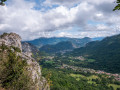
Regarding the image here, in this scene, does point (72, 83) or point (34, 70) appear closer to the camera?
point (34, 70)

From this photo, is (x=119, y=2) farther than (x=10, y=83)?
No

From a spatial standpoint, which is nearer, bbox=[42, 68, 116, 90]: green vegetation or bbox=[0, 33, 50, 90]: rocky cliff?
bbox=[0, 33, 50, 90]: rocky cliff

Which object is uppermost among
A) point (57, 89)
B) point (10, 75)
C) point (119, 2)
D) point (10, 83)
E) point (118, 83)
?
point (119, 2)

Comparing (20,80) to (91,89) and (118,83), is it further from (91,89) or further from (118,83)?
(118,83)

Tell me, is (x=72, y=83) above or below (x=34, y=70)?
below

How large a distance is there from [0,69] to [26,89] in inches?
192

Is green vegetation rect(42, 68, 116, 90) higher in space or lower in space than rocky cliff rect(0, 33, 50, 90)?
lower

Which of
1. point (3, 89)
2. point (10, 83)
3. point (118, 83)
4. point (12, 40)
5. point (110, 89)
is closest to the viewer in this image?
point (3, 89)

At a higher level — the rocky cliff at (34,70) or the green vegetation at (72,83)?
the rocky cliff at (34,70)

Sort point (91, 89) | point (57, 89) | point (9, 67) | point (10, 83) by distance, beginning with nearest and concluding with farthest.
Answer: point (10, 83), point (9, 67), point (57, 89), point (91, 89)

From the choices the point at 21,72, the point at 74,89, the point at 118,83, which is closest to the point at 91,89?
the point at 74,89

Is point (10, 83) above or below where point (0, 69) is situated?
below

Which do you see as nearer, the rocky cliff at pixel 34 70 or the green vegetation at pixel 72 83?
A: the rocky cliff at pixel 34 70

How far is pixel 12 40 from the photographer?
71.6 m
